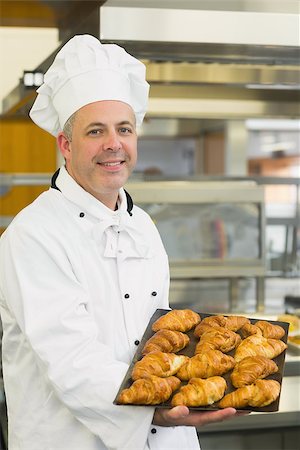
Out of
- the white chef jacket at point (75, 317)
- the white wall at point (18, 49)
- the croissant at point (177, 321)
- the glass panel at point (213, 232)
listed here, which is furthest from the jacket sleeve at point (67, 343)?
the white wall at point (18, 49)

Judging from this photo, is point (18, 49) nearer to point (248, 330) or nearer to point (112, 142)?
point (112, 142)

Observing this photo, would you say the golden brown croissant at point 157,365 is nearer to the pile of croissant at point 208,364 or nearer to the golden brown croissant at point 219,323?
the pile of croissant at point 208,364

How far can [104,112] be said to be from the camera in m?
1.61

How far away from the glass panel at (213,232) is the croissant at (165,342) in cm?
190

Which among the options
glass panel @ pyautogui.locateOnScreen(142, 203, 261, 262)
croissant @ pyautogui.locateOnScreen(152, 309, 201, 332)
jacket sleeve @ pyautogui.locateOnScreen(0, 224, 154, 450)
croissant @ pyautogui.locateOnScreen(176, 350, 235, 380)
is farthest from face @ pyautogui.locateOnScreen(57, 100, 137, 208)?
glass panel @ pyautogui.locateOnScreen(142, 203, 261, 262)

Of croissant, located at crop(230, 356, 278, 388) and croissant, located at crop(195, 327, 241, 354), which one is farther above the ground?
croissant, located at crop(195, 327, 241, 354)

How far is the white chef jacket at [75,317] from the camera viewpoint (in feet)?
4.89

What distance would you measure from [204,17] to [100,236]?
69cm

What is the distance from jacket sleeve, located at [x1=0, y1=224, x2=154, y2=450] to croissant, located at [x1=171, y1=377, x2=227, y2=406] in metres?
0.09

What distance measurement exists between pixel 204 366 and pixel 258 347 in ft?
0.48

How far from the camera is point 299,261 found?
4.69 meters

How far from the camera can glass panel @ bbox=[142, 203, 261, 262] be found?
3.53m

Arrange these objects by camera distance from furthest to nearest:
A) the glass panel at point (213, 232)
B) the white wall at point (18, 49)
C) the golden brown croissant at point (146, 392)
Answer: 1. the white wall at point (18, 49)
2. the glass panel at point (213, 232)
3. the golden brown croissant at point (146, 392)

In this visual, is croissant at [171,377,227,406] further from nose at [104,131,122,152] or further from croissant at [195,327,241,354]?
nose at [104,131,122,152]
